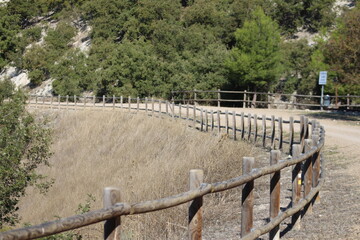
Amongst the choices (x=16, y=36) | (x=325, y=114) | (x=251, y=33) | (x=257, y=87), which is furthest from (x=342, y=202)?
(x=16, y=36)

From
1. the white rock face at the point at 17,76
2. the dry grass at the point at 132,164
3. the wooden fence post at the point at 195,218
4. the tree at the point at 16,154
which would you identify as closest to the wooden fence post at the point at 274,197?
the dry grass at the point at 132,164

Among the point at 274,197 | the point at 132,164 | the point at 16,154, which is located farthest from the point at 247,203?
the point at 132,164

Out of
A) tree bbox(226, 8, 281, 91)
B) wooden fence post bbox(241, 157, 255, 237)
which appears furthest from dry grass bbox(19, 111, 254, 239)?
tree bbox(226, 8, 281, 91)

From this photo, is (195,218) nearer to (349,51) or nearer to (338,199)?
(338,199)

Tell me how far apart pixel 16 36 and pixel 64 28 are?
7.61 m

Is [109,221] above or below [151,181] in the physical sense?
above

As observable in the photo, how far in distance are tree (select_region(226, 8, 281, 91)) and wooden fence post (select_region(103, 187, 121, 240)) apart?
39.5m

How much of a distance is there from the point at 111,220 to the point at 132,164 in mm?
14003

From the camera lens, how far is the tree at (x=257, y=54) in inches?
1713

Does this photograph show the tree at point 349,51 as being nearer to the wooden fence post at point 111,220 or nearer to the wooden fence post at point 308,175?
the wooden fence post at point 308,175

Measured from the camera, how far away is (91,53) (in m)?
63.0

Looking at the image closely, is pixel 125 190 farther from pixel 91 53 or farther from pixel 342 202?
pixel 91 53

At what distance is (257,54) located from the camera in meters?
44.0

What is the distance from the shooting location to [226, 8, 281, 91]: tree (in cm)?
4350
